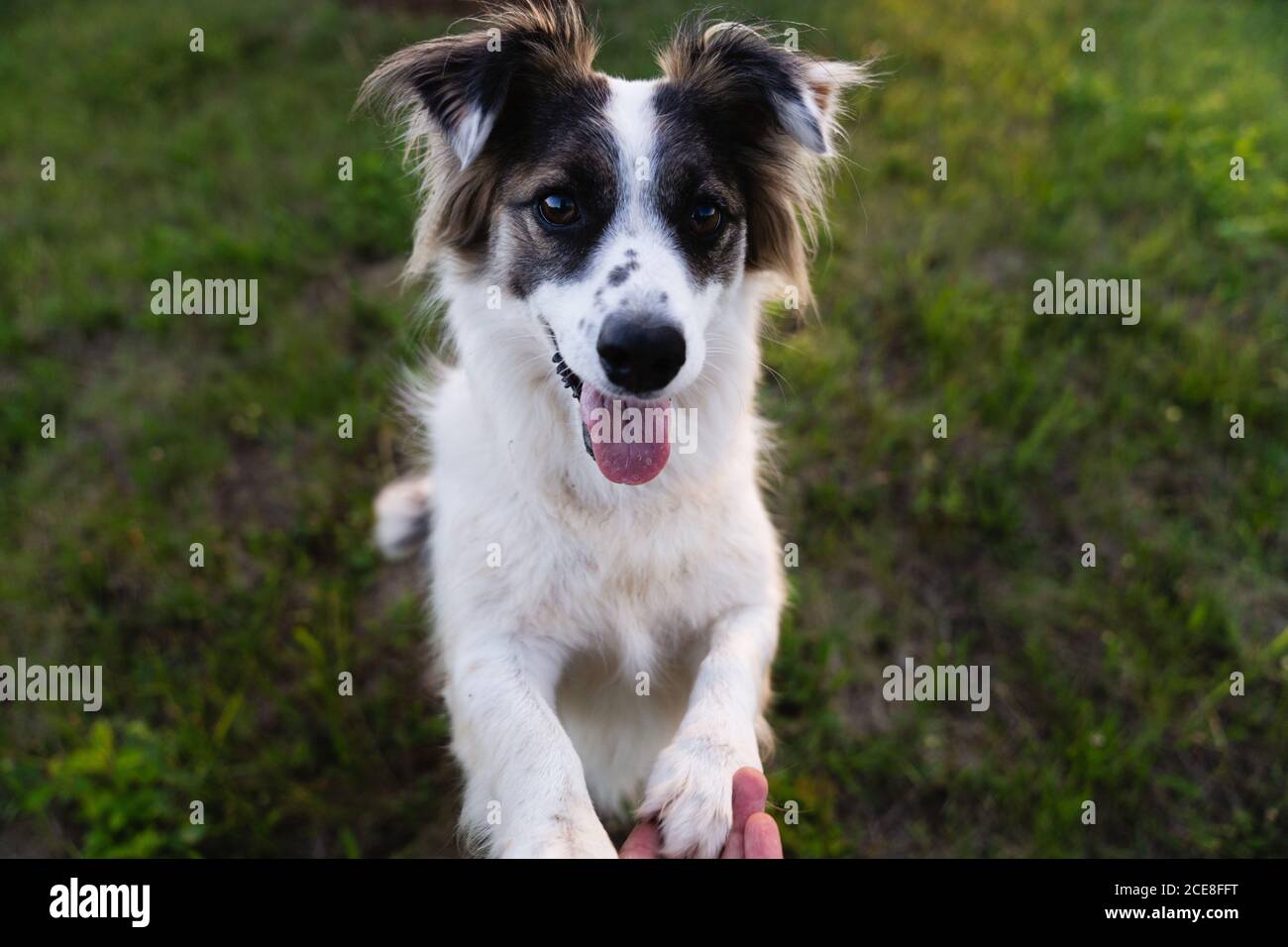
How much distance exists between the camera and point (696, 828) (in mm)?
2035

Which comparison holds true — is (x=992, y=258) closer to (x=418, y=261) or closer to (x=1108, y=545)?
(x=1108, y=545)

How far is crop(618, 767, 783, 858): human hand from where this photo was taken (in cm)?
209

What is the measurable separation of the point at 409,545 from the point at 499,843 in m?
1.87

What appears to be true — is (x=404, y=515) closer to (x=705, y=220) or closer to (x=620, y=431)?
(x=620, y=431)

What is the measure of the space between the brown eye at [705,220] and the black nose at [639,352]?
0.46 m

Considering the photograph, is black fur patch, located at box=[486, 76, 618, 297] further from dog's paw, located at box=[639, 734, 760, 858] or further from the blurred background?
dog's paw, located at box=[639, 734, 760, 858]

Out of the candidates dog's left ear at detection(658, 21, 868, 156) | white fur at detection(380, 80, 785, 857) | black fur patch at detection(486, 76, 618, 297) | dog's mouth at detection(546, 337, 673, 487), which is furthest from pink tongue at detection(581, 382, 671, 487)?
dog's left ear at detection(658, 21, 868, 156)

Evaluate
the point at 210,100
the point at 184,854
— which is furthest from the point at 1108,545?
the point at 210,100

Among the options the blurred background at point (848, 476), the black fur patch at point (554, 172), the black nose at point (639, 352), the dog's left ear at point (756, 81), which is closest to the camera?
the black nose at point (639, 352)

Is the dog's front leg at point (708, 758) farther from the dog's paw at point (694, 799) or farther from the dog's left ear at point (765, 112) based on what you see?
the dog's left ear at point (765, 112)

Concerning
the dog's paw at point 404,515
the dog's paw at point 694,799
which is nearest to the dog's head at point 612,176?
the dog's paw at point 694,799

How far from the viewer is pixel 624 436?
2.42 metres

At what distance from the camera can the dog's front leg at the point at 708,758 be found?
2043mm

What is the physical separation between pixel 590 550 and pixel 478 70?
4.78ft
